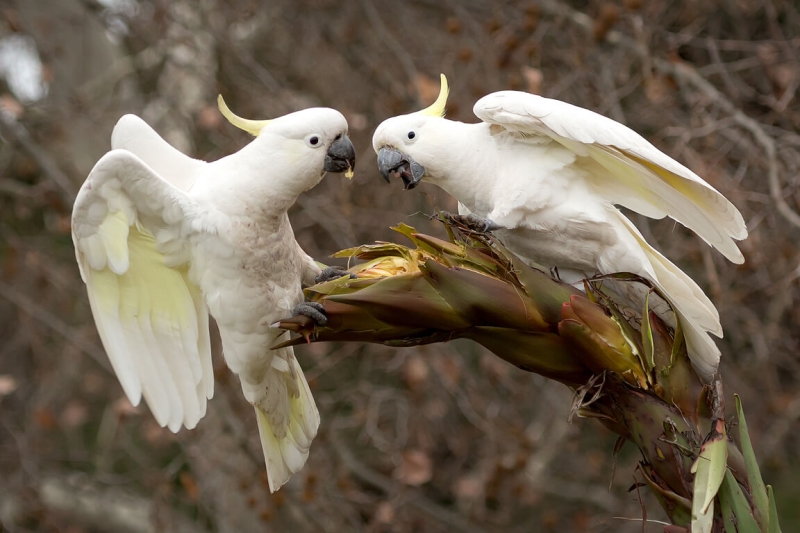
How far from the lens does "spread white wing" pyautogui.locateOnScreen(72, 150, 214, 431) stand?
1778 mm

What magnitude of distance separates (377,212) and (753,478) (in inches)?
108

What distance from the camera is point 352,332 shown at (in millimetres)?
1548

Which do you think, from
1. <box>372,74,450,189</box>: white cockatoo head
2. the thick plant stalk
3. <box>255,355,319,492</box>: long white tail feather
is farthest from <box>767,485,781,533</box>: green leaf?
<box>255,355,319,492</box>: long white tail feather

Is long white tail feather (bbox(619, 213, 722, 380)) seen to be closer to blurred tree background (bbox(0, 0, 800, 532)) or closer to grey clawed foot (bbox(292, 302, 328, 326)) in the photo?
grey clawed foot (bbox(292, 302, 328, 326))

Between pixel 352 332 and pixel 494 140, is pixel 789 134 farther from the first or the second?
pixel 352 332

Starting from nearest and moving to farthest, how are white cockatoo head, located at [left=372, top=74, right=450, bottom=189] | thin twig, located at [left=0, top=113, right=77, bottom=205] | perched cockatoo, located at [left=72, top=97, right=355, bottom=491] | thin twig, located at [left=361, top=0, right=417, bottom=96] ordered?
1. perched cockatoo, located at [left=72, top=97, right=355, bottom=491]
2. white cockatoo head, located at [left=372, top=74, right=450, bottom=189]
3. thin twig, located at [left=0, top=113, right=77, bottom=205]
4. thin twig, located at [left=361, top=0, right=417, bottom=96]

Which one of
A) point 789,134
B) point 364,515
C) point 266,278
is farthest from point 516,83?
point 364,515

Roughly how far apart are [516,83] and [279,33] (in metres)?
2.33

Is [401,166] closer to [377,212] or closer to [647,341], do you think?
[647,341]

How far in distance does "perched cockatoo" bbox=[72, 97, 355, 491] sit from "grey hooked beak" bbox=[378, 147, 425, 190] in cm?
12

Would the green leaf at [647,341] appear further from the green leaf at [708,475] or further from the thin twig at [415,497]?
the thin twig at [415,497]

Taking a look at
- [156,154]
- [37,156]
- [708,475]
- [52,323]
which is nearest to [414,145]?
[156,154]

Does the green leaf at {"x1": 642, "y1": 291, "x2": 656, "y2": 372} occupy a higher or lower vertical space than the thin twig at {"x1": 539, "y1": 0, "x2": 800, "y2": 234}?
higher

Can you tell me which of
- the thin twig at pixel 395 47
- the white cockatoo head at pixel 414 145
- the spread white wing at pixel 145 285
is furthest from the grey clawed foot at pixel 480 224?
the thin twig at pixel 395 47
